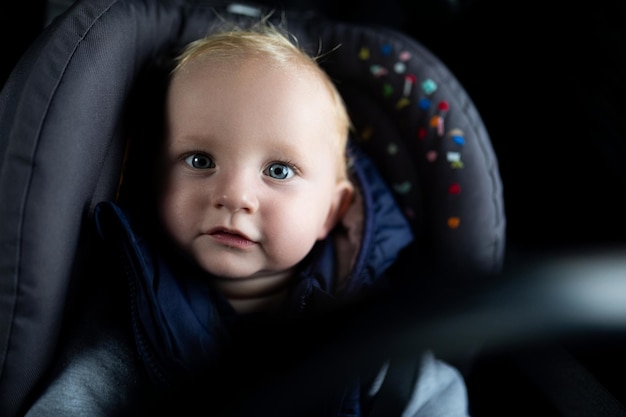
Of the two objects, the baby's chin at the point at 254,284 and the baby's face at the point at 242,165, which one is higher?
the baby's face at the point at 242,165

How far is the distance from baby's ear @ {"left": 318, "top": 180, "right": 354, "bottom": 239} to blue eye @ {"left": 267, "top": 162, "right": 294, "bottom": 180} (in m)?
0.14

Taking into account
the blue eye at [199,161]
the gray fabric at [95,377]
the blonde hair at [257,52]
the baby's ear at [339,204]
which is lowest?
the gray fabric at [95,377]

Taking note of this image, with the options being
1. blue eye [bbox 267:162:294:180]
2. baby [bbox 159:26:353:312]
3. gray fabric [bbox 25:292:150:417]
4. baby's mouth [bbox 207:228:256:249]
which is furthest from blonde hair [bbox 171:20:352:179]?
gray fabric [bbox 25:292:150:417]

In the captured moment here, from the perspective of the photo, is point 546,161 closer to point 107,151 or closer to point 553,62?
point 553,62

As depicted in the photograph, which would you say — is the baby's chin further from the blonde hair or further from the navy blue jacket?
the blonde hair

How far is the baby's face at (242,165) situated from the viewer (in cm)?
92

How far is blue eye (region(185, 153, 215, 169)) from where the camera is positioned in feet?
3.12

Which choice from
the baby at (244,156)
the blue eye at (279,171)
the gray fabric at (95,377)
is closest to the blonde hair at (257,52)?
the baby at (244,156)

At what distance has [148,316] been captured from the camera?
2.97ft

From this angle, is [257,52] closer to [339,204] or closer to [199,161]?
[199,161]

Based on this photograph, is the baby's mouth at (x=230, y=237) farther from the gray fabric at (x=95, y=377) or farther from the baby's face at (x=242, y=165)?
Result: the gray fabric at (x=95, y=377)

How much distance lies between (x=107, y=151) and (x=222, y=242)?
7.2 inches

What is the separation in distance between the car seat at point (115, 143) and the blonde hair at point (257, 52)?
0.23 feet

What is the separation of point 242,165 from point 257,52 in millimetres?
166
